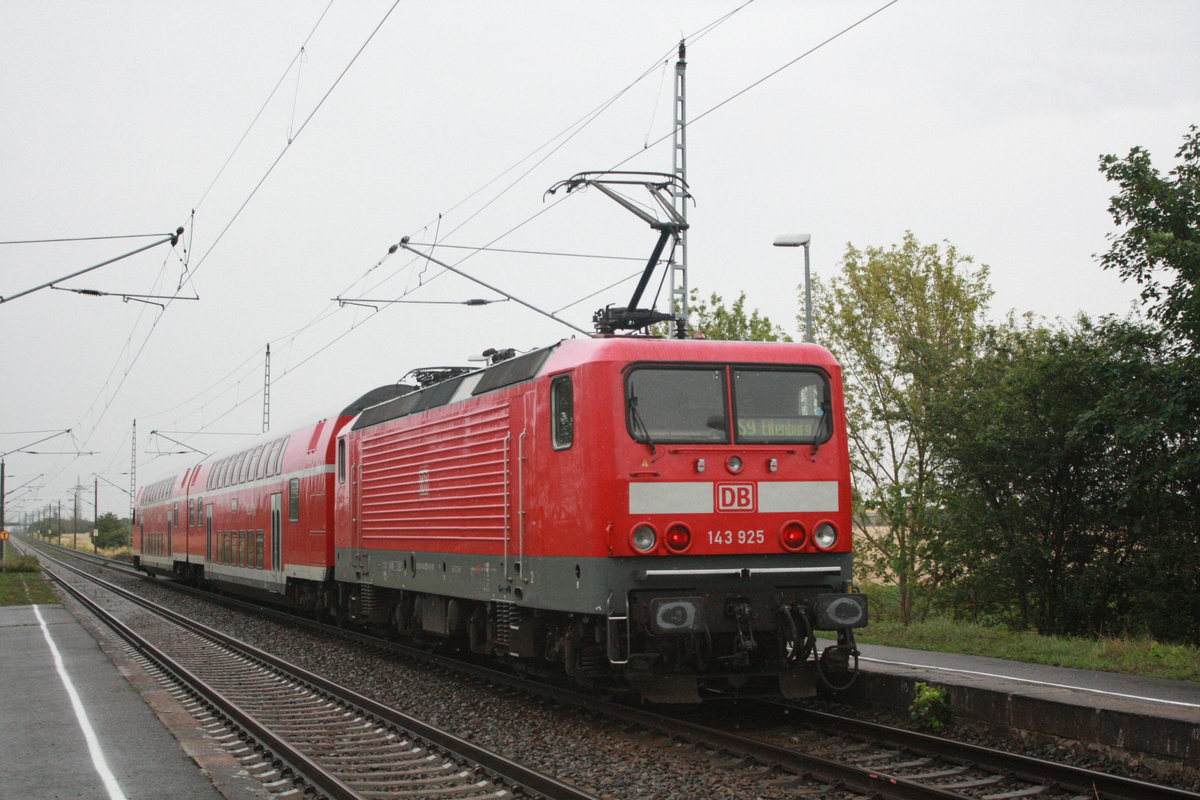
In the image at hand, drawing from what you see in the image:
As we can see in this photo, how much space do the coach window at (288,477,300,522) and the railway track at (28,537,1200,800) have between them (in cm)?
1117

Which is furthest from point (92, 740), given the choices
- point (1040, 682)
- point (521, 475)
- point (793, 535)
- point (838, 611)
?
point (1040, 682)

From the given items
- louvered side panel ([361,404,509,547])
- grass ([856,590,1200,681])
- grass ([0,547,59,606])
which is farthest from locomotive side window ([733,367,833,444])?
grass ([0,547,59,606])

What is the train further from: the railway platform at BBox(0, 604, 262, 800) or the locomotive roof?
the railway platform at BBox(0, 604, 262, 800)

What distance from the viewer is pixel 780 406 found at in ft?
34.1

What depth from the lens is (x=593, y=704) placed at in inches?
424

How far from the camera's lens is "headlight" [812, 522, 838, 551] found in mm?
10164

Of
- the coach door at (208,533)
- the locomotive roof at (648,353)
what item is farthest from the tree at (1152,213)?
the coach door at (208,533)

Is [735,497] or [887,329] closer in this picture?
[735,497]

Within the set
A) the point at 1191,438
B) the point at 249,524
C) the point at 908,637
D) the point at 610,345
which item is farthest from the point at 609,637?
the point at 249,524

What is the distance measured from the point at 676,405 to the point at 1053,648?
5.42 m

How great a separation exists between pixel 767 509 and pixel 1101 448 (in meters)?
13.1

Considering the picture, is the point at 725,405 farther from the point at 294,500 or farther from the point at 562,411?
the point at 294,500

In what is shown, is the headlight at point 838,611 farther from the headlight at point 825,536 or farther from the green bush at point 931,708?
the green bush at point 931,708

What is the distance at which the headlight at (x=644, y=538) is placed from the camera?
9633 mm
